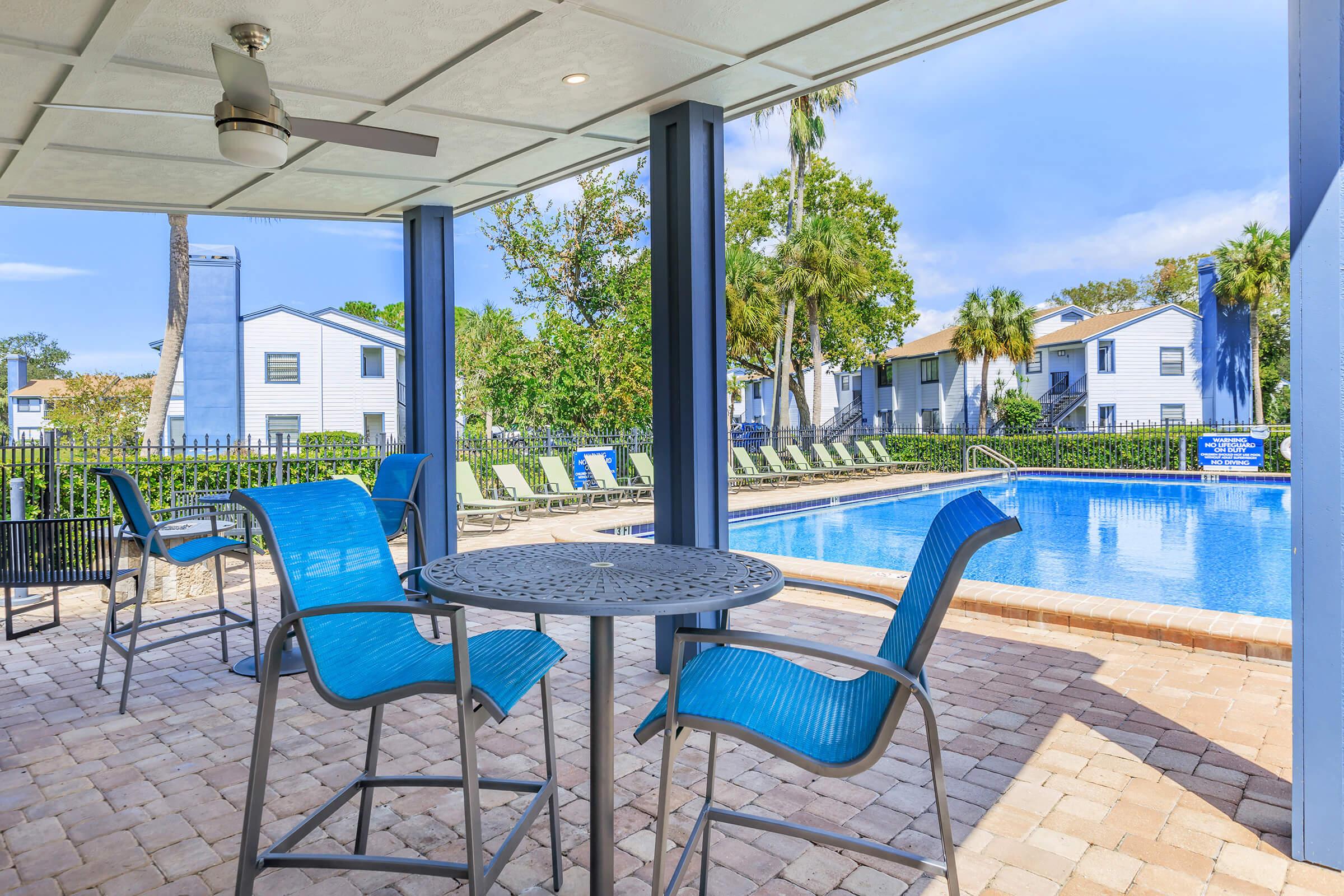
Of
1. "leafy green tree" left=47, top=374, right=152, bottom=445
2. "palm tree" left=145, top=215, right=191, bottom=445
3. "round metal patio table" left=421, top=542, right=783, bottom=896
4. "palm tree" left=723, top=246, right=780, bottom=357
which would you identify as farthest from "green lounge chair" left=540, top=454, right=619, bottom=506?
"leafy green tree" left=47, top=374, right=152, bottom=445

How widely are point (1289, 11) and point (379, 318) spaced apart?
4954 centimetres

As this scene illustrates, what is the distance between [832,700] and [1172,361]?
2837 centimetres

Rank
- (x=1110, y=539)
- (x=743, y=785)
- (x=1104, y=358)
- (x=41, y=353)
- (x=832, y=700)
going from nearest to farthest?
(x=832, y=700) → (x=743, y=785) → (x=1110, y=539) → (x=1104, y=358) → (x=41, y=353)

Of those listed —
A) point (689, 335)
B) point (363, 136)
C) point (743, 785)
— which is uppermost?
point (363, 136)

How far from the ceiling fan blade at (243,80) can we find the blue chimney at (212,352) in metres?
20.2

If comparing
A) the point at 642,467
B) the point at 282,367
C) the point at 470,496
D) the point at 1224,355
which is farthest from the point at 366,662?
the point at 1224,355

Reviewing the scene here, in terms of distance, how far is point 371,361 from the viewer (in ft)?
74.9

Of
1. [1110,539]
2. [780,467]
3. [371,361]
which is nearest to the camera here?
[1110,539]

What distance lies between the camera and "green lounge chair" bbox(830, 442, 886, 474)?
1644 centimetres

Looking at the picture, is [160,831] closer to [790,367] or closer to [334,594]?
[334,594]

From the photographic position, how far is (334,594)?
2000mm

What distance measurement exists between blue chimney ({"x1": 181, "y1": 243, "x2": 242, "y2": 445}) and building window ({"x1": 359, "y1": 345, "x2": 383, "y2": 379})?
309 cm

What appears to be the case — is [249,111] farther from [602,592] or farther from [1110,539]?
[1110,539]

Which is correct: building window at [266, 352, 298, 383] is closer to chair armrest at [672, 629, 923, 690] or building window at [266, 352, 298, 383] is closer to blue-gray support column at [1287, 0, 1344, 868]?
chair armrest at [672, 629, 923, 690]
